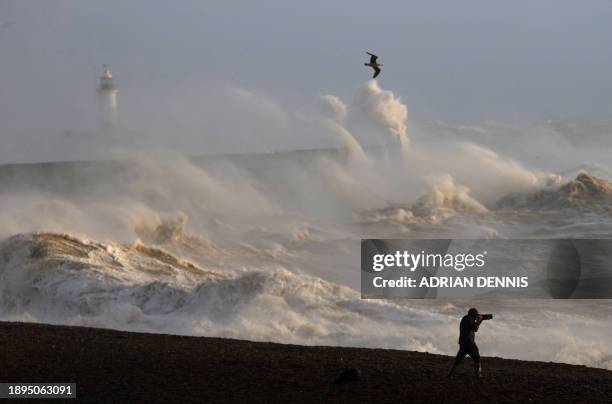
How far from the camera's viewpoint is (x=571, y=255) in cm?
2705

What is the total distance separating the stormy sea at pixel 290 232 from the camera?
17.7 meters

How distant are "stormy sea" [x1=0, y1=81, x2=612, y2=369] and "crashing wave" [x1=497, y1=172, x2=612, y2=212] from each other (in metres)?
0.09

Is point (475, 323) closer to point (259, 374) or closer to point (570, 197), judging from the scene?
point (259, 374)

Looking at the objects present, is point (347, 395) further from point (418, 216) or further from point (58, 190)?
point (58, 190)

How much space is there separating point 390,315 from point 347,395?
24.1 ft

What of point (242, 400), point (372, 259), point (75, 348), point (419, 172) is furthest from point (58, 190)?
point (242, 400)

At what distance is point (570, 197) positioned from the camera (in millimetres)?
39188

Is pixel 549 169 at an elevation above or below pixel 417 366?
above

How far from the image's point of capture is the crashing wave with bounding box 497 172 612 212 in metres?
38.2

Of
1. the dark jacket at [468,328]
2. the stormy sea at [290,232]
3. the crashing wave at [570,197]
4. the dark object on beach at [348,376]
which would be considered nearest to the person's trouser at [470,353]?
the dark jacket at [468,328]

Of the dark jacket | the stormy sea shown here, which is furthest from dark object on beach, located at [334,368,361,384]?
the stormy sea

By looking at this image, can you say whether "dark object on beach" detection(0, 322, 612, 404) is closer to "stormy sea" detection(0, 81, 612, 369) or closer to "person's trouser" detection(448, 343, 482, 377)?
"person's trouser" detection(448, 343, 482, 377)

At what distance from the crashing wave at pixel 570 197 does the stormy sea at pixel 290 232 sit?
0.30ft

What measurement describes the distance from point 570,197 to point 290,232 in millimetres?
12777
